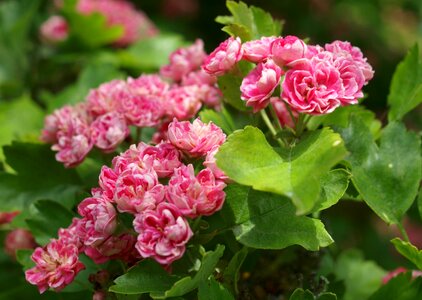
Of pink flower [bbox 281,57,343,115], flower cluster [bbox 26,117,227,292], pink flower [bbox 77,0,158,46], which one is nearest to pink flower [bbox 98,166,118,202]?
flower cluster [bbox 26,117,227,292]

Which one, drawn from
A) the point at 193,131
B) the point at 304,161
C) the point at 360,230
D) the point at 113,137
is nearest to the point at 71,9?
the point at 113,137

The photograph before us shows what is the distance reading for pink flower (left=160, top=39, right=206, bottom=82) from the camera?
1146mm

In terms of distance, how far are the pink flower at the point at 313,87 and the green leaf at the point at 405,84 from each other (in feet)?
0.78

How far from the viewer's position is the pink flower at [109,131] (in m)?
0.99

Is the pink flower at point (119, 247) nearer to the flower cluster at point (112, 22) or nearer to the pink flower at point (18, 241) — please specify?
the pink flower at point (18, 241)

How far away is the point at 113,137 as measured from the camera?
3.24 ft

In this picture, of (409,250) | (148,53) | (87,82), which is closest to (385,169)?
(409,250)

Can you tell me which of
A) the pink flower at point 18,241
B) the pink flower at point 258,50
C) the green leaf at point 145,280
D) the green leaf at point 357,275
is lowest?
the green leaf at point 357,275

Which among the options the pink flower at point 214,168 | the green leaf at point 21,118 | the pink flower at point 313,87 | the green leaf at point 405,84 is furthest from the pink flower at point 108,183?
the green leaf at point 21,118

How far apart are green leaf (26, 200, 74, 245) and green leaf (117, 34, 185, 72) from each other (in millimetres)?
634

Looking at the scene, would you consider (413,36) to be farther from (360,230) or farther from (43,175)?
(43,175)

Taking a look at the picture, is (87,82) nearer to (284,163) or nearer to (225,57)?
(225,57)

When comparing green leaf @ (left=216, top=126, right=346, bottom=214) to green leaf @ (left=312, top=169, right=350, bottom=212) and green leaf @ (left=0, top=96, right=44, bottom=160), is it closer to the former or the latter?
green leaf @ (left=312, top=169, right=350, bottom=212)

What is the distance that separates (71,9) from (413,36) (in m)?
1.64
